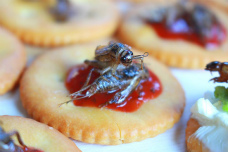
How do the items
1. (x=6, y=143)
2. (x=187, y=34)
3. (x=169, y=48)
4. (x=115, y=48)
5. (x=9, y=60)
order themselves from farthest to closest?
(x=187, y=34) < (x=169, y=48) < (x=9, y=60) < (x=115, y=48) < (x=6, y=143)

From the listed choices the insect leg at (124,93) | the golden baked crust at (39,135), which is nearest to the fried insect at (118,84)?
the insect leg at (124,93)

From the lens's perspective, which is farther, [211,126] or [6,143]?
[211,126]

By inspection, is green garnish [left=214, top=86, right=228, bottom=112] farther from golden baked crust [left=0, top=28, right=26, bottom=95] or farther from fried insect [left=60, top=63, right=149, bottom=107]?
golden baked crust [left=0, top=28, right=26, bottom=95]

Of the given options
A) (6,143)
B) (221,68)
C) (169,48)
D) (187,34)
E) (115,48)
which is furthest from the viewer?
(187,34)

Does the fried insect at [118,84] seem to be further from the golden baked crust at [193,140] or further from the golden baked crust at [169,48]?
the golden baked crust at [169,48]

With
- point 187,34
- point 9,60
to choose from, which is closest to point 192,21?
point 187,34

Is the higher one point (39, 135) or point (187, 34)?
point (187, 34)

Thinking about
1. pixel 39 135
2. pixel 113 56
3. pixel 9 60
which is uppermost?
pixel 113 56

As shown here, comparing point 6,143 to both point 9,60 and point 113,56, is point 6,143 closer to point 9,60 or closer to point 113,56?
point 113,56
